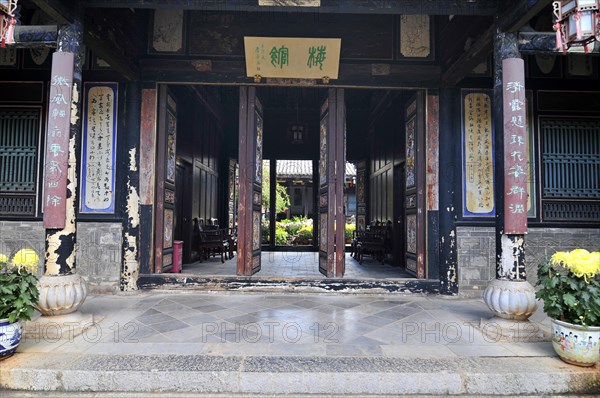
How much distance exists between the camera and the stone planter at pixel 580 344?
2648 mm

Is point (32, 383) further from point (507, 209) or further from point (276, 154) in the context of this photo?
point (276, 154)

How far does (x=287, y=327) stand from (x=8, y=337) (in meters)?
2.19

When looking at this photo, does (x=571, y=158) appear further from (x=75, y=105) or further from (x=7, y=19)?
(x=7, y=19)

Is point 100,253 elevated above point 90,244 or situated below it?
Answer: below

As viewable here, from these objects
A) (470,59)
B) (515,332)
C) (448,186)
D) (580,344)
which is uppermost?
(470,59)

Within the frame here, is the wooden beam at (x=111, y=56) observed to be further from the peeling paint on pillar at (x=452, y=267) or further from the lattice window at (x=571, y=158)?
the lattice window at (x=571, y=158)

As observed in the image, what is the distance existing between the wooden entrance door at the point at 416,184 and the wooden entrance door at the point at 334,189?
104 cm

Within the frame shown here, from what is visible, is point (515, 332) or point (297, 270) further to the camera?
point (297, 270)

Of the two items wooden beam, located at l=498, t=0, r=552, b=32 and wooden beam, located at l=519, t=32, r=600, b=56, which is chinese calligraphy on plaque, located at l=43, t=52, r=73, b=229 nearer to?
wooden beam, located at l=498, t=0, r=552, b=32

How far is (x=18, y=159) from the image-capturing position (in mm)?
5008

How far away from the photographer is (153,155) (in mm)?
5062

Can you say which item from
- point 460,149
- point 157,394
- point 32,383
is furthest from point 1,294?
point 460,149

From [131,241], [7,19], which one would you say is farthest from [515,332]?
[7,19]

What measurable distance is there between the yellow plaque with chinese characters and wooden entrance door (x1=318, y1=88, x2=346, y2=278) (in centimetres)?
42
